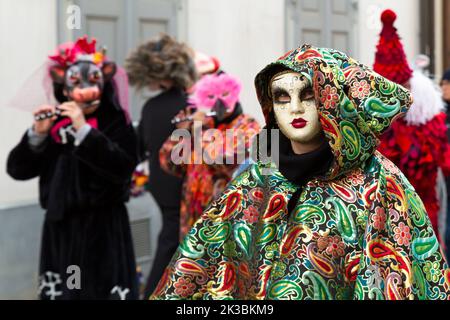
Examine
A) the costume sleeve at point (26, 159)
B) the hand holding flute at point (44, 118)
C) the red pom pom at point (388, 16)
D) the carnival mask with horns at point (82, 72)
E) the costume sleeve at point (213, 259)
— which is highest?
the red pom pom at point (388, 16)

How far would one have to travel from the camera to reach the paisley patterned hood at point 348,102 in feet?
9.03

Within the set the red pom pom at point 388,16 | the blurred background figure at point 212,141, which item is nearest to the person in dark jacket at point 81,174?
the blurred background figure at point 212,141

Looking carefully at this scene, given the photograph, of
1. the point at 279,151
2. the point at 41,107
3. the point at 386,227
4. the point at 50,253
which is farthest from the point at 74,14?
the point at 386,227

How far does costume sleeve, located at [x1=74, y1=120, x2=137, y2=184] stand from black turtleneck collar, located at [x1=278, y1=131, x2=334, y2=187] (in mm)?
1997

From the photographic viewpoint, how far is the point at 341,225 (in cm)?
275

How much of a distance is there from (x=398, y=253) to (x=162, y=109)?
3111mm

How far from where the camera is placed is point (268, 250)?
2.85 metres

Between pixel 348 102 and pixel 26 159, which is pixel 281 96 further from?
pixel 26 159

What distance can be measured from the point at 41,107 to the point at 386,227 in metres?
2.58

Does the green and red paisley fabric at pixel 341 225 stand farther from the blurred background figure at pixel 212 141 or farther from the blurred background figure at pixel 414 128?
the blurred background figure at pixel 212 141

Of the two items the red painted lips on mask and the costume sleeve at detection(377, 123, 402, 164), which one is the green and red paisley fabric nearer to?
the red painted lips on mask

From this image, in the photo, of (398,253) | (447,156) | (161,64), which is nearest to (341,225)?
(398,253)

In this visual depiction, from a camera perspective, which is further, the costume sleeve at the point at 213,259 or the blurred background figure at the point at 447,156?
the blurred background figure at the point at 447,156
